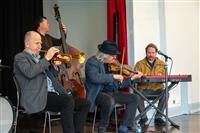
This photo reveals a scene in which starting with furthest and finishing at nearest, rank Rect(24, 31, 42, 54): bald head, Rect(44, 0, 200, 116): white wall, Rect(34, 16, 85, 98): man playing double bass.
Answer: Rect(44, 0, 200, 116): white wall → Rect(34, 16, 85, 98): man playing double bass → Rect(24, 31, 42, 54): bald head

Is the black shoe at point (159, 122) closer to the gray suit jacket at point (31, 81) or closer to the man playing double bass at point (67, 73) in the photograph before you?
the man playing double bass at point (67, 73)

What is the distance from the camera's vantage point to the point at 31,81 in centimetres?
344

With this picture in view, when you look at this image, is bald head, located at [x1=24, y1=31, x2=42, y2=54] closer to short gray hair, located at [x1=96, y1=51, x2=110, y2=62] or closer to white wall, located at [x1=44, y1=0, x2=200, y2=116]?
short gray hair, located at [x1=96, y1=51, x2=110, y2=62]

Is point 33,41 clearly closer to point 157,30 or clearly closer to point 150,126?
point 150,126

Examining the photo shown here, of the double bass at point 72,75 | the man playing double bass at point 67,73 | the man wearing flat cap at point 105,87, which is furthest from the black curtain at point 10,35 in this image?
the man wearing flat cap at point 105,87

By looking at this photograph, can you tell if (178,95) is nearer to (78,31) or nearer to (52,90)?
(78,31)

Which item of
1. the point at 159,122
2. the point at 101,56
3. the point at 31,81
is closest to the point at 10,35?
the point at 101,56

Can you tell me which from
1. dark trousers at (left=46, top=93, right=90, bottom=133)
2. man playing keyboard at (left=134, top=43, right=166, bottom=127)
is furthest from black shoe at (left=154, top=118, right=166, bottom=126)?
dark trousers at (left=46, top=93, right=90, bottom=133)

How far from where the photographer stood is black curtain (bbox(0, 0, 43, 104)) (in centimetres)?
565

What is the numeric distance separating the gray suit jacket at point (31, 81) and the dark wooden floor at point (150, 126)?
57.3 inches

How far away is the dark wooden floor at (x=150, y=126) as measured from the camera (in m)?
4.76

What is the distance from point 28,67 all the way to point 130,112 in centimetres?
164

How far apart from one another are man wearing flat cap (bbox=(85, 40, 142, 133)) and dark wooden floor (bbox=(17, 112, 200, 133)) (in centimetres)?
39

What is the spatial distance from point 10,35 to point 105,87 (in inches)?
73.7
